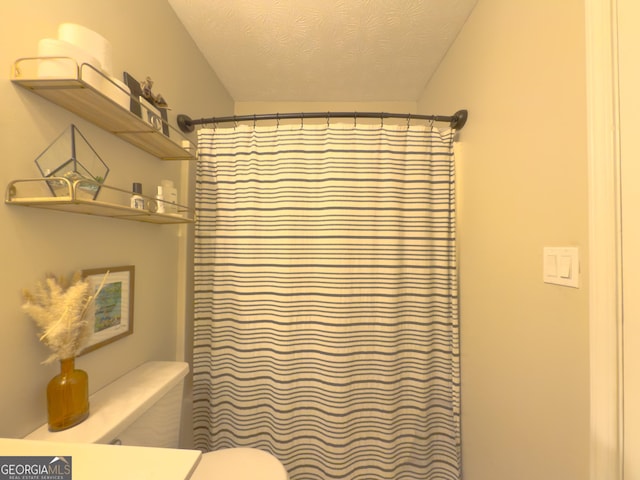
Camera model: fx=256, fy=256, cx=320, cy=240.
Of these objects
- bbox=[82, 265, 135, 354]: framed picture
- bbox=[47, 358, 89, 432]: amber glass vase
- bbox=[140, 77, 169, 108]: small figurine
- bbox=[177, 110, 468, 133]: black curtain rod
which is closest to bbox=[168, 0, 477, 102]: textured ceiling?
bbox=[177, 110, 468, 133]: black curtain rod

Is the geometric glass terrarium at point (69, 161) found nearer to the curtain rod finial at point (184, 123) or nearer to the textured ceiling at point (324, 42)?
the curtain rod finial at point (184, 123)

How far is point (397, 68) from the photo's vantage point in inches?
59.7

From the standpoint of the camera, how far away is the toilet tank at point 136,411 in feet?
2.07

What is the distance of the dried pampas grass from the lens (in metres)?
0.60

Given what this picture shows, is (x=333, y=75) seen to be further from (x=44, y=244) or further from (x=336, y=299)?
(x=44, y=244)

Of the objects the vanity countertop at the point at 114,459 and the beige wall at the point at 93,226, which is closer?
the vanity countertop at the point at 114,459

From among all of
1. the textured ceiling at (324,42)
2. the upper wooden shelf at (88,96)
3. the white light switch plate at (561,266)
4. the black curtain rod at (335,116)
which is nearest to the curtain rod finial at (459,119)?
the black curtain rod at (335,116)

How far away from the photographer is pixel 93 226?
784mm

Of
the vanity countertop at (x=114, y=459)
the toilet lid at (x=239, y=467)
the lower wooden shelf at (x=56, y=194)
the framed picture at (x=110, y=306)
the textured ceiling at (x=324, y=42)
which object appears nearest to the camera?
the vanity countertop at (x=114, y=459)

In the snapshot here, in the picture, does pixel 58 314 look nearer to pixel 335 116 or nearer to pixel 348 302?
pixel 348 302

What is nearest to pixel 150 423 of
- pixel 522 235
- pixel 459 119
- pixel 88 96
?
Result: pixel 88 96

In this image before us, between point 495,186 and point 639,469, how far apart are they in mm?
817

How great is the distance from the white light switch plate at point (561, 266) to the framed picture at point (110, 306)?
A: 1286 mm

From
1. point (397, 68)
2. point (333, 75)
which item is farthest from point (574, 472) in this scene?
point (333, 75)
